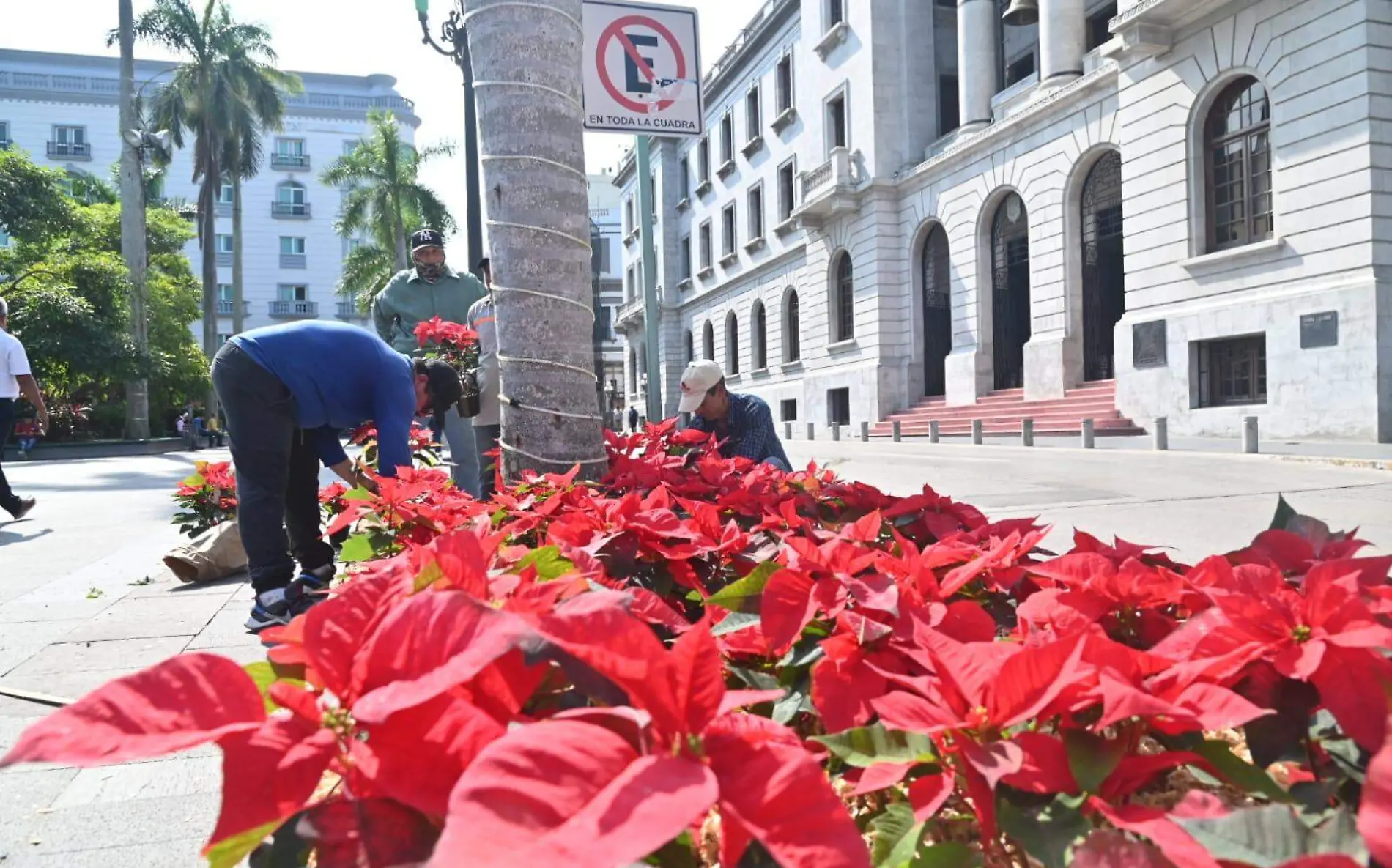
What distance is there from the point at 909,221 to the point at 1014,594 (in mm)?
25473

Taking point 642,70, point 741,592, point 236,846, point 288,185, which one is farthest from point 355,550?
point 288,185

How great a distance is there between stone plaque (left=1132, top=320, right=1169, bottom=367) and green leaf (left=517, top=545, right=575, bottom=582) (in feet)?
58.7

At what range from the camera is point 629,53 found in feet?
19.2

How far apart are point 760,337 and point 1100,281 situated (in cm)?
1764

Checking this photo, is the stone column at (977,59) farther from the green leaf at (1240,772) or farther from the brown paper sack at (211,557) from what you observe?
the green leaf at (1240,772)

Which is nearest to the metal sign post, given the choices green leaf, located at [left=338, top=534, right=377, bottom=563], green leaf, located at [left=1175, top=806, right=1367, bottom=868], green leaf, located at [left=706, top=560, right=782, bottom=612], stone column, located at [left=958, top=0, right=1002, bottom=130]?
green leaf, located at [left=338, top=534, right=377, bottom=563]

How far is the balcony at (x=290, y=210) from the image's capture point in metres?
55.5

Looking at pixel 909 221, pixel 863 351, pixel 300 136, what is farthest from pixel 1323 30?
pixel 300 136

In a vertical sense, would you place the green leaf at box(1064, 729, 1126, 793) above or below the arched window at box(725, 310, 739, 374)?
below

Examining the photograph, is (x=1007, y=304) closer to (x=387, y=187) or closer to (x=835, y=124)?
(x=835, y=124)

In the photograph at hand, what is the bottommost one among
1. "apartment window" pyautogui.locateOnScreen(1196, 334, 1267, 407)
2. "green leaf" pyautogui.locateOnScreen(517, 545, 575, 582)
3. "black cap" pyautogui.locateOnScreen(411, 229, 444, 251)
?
"green leaf" pyautogui.locateOnScreen(517, 545, 575, 582)

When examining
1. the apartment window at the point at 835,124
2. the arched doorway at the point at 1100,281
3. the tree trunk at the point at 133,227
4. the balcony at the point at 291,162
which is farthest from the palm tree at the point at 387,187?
the arched doorway at the point at 1100,281

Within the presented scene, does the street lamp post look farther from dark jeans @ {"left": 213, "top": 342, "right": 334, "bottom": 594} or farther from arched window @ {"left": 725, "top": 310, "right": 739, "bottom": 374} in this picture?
arched window @ {"left": 725, "top": 310, "right": 739, "bottom": 374}

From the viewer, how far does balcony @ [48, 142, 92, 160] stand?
2044 inches
